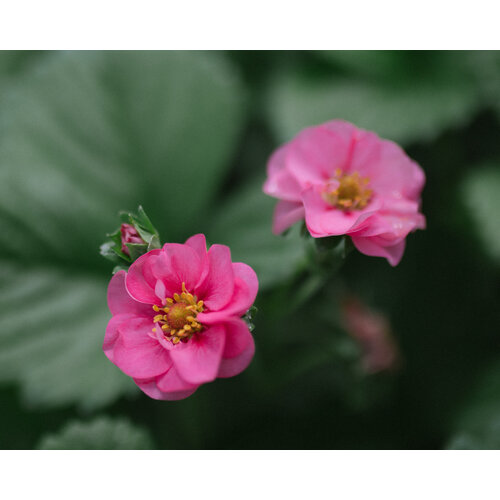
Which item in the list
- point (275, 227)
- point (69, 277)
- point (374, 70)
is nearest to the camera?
point (275, 227)

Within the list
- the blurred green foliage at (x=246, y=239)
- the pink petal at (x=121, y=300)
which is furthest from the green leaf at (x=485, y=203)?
the pink petal at (x=121, y=300)

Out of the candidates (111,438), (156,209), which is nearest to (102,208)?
(156,209)

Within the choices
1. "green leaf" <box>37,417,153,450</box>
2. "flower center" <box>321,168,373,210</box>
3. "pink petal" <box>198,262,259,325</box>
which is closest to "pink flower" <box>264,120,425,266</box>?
"flower center" <box>321,168,373,210</box>

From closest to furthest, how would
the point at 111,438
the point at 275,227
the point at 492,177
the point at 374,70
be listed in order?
the point at 275,227
the point at 111,438
the point at 492,177
the point at 374,70

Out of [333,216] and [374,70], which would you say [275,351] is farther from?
[374,70]

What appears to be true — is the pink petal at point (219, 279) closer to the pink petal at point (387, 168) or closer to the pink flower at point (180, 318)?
the pink flower at point (180, 318)

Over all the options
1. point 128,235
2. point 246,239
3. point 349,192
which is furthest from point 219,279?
point 246,239
